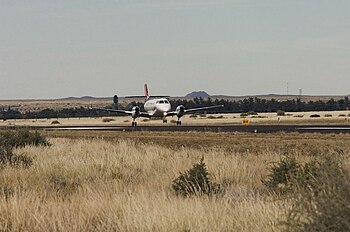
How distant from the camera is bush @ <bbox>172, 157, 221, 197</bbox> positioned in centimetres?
1208

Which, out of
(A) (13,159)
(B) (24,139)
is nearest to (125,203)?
(A) (13,159)

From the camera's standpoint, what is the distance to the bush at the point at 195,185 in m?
12.1

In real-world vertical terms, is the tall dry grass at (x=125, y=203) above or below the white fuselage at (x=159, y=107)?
below

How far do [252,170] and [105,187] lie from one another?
475 centimetres

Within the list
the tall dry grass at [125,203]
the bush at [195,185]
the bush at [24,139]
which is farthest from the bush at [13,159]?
the bush at [24,139]

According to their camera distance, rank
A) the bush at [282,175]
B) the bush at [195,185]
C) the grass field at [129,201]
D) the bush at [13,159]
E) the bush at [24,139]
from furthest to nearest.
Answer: the bush at [24,139]
the bush at [13,159]
the bush at [282,175]
the bush at [195,185]
the grass field at [129,201]

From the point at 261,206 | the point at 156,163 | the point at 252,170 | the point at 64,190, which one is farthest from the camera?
the point at 156,163

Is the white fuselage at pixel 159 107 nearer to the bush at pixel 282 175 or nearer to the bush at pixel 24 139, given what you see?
the bush at pixel 24 139

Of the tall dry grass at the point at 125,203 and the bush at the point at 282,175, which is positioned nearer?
the tall dry grass at the point at 125,203

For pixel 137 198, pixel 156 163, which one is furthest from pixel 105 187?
pixel 156 163

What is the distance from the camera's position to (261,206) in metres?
9.60

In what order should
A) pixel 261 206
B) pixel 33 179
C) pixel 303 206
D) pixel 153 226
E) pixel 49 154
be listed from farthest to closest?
pixel 49 154
pixel 33 179
pixel 261 206
pixel 153 226
pixel 303 206

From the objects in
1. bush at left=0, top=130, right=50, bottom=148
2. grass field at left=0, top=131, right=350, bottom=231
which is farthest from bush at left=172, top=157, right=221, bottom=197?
bush at left=0, top=130, right=50, bottom=148

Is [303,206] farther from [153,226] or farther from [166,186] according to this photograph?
[166,186]
